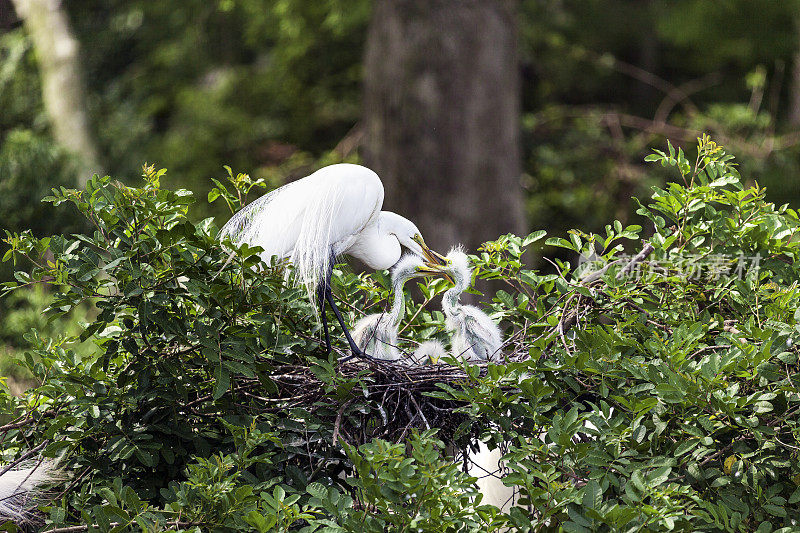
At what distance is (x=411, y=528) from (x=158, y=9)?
24.5ft

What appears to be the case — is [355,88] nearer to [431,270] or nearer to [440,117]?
[440,117]

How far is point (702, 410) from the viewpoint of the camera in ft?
4.36

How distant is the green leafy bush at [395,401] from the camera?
1.23 meters

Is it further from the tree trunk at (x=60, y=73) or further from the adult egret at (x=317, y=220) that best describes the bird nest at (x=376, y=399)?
the tree trunk at (x=60, y=73)

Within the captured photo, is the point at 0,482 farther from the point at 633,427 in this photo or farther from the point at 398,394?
the point at 633,427

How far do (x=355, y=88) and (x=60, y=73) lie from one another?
2778 mm

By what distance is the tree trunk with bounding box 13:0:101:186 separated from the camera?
5.60m

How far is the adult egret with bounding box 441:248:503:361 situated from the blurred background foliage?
3.87 metres

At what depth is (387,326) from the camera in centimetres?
188

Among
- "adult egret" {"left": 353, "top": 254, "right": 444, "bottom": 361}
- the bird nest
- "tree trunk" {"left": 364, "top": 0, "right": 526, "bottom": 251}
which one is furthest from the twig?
"tree trunk" {"left": 364, "top": 0, "right": 526, "bottom": 251}

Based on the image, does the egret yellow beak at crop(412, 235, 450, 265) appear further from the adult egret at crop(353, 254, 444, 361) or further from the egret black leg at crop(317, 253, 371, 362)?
the egret black leg at crop(317, 253, 371, 362)

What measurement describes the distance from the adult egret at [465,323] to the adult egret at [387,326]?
3.2 inches

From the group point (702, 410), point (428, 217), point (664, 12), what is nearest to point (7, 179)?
point (428, 217)

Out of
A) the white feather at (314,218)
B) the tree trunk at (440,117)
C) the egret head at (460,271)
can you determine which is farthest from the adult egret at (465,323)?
the tree trunk at (440,117)
